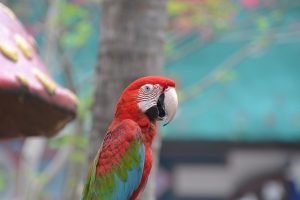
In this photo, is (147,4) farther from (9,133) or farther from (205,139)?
(205,139)

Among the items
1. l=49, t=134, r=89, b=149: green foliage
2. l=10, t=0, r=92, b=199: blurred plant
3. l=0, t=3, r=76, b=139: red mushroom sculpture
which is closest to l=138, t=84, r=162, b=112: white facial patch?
l=0, t=3, r=76, b=139: red mushroom sculpture

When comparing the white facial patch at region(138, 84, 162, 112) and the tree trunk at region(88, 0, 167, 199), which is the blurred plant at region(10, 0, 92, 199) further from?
the white facial patch at region(138, 84, 162, 112)

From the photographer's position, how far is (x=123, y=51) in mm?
4738

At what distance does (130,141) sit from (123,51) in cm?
149

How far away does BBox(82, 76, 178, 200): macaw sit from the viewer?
3299 millimetres

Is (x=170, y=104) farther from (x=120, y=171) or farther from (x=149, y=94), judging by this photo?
(x=120, y=171)

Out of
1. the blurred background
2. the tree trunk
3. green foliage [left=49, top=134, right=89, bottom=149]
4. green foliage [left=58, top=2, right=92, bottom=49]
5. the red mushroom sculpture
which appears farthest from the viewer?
the blurred background

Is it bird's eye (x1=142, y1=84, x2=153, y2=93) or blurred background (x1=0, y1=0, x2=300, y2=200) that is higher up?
blurred background (x1=0, y1=0, x2=300, y2=200)

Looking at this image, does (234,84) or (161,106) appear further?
(234,84)

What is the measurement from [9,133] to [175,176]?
21.5 ft

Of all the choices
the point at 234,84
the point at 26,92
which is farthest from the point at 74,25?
the point at 26,92

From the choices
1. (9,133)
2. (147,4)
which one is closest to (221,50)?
(147,4)

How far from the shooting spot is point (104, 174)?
3.32 meters

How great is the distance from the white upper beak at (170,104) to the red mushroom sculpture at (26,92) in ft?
2.25
